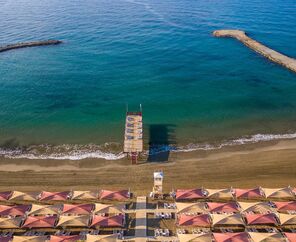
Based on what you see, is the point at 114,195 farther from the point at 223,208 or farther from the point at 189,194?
the point at 223,208

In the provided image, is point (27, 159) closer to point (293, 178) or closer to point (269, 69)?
point (293, 178)

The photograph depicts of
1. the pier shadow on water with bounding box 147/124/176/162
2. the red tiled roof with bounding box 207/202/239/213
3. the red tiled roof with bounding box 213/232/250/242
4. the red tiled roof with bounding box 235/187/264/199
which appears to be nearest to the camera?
the red tiled roof with bounding box 213/232/250/242

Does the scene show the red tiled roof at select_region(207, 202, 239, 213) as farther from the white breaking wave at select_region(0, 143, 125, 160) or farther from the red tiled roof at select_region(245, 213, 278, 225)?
the white breaking wave at select_region(0, 143, 125, 160)

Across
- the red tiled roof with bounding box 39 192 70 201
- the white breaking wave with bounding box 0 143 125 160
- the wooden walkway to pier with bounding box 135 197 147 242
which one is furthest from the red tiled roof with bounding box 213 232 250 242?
the white breaking wave with bounding box 0 143 125 160

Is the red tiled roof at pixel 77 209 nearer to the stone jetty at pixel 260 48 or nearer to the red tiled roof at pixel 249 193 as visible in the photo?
the red tiled roof at pixel 249 193

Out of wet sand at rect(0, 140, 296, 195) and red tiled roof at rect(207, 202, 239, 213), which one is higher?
red tiled roof at rect(207, 202, 239, 213)

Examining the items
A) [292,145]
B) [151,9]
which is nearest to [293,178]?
[292,145]

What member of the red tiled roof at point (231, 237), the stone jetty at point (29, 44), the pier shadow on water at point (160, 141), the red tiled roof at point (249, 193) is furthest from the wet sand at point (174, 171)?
the stone jetty at point (29, 44)
